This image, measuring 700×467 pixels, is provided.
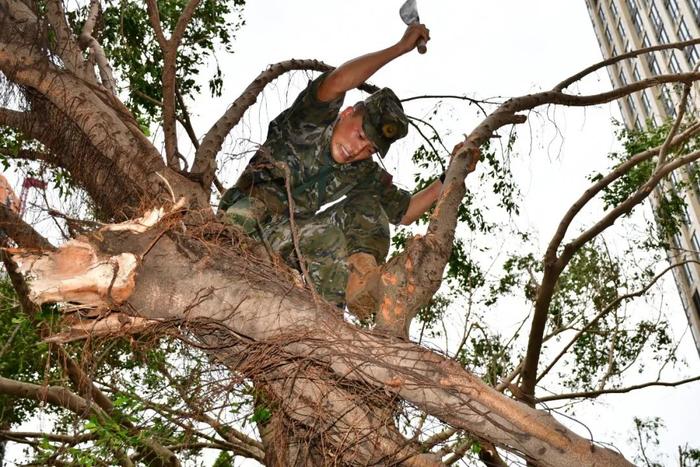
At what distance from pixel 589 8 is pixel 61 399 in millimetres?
46416

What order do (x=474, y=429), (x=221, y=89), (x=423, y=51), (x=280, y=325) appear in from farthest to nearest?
1. (x=221, y=89)
2. (x=423, y=51)
3. (x=280, y=325)
4. (x=474, y=429)

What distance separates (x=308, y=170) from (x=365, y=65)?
0.86 meters

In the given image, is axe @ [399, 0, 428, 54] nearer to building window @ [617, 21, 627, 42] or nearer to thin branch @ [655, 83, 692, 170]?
thin branch @ [655, 83, 692, 170]

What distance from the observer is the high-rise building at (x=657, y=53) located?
2959cm

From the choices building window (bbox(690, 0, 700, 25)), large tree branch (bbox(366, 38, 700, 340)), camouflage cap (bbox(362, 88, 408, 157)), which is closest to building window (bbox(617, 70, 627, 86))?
building window (bbox(690, 0, 700, 25))

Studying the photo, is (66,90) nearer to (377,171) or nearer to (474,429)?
(377,171)

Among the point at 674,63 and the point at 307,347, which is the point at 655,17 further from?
the point at 307,347

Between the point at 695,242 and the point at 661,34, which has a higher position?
the point at 661,34

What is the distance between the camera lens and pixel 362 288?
11.1ft

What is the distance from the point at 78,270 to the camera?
2.58m

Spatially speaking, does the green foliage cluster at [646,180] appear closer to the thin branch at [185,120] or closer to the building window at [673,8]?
the thin branch at [185,120]

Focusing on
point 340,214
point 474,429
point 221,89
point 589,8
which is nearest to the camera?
point 474,429

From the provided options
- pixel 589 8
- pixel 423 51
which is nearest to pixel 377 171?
pixel 423 51

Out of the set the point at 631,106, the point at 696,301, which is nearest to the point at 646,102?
the point at 631,106
